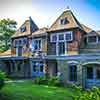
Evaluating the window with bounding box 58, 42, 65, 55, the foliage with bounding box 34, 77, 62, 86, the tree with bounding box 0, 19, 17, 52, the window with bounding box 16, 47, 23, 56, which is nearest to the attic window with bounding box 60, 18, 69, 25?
the window with bounding box 58, 42, 65, 55

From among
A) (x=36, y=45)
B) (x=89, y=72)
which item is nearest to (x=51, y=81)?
(x=89, y=72)

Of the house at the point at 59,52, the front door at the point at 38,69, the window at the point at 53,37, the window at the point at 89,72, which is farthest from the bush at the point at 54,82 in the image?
the window at the point at 53,37

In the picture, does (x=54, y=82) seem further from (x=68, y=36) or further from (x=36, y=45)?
(x=36, y=45)

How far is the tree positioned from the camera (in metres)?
51.4

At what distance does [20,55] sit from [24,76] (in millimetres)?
3735

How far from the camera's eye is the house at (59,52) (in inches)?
966

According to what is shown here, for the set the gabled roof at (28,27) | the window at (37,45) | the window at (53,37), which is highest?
the gabled roof at (28,27)

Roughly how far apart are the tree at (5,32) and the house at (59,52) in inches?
522

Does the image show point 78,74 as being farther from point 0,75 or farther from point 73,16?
point 0,75

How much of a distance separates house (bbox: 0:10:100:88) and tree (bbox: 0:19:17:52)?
43.5 feet

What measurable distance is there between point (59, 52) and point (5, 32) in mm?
24619

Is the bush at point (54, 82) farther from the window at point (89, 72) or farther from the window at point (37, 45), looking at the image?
the window at point (37, 45)

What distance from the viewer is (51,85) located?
24.9 m

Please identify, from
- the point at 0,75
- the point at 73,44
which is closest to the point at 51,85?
the point at 73,44
